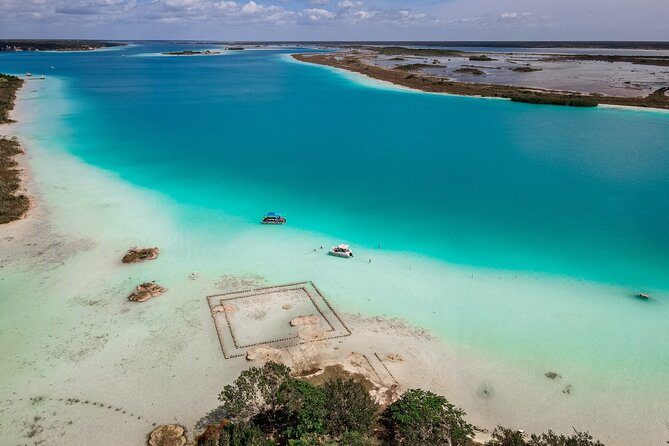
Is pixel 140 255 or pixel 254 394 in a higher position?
pixel 254 394

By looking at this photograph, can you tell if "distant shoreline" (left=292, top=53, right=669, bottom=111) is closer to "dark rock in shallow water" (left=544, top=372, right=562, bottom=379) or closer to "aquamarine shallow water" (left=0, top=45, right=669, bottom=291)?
"aquamarine shallow water" (left=0, top=45, right=669, bottom=291)

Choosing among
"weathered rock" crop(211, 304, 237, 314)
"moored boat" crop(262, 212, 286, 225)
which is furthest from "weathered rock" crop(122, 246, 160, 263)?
"moored boat" crop(262, 212, 286, 225)

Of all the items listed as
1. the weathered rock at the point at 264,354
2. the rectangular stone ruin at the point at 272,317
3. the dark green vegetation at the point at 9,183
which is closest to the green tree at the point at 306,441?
the weathered rock at the point at 264,354

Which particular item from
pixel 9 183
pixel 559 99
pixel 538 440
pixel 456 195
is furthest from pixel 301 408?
pixel 559 99

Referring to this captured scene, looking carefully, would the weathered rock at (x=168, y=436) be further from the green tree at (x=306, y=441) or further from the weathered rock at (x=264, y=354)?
the green tree at (x=306, y=441)

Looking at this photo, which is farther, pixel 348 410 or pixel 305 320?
pixel 305 320

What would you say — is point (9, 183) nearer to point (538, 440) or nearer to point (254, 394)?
point (254, 394)
